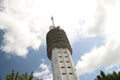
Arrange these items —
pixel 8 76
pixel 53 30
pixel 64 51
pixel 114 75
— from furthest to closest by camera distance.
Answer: pixel 53 30, pixel 64 51, pixel 114 75, pixel 8 76

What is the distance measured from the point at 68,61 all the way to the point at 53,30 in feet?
52.1

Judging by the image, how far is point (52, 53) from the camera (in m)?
63.4

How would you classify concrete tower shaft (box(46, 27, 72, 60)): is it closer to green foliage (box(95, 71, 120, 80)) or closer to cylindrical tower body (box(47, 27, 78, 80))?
cylindrical tower body (box(47, 27, 78, 80))

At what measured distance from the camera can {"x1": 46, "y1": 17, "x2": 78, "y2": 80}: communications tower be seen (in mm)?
54794

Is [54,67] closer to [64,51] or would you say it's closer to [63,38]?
[64,51]

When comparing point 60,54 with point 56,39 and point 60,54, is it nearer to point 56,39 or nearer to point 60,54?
point 60,54

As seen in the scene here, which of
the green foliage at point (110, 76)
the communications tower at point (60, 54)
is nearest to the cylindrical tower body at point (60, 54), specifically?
the communications tower at point (60, 54)

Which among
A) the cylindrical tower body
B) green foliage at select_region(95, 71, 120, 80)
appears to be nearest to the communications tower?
the cylindrical tower body

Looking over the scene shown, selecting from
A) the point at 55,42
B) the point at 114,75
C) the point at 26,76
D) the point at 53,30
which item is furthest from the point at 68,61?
the point at 26,76

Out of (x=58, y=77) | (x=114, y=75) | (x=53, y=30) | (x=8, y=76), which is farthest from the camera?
(x=53, y=30)

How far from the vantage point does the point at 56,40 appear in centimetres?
6506

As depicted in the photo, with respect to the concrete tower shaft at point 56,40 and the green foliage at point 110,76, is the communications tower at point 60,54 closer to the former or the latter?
the concrete tower shaft at point 56,40

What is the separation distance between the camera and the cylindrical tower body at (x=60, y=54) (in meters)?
54.8

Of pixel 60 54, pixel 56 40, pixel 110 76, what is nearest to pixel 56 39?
pixel 56 40
